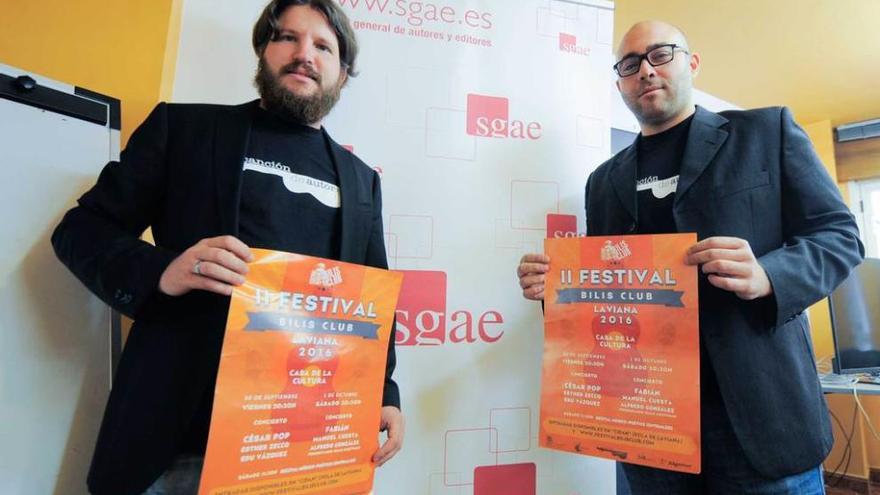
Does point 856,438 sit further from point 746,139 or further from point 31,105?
point 31,105

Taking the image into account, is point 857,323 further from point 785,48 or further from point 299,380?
point 299,380

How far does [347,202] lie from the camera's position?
3.21 ft

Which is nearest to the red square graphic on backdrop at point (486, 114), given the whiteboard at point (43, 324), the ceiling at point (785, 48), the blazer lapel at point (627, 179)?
the blazer lapel at point (627, 179)

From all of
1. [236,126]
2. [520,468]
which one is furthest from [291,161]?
[520,468]

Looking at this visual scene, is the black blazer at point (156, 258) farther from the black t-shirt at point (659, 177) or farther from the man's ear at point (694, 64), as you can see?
the man's ear at point (694, 64)

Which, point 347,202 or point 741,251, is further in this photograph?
point 347,202

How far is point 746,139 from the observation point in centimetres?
106

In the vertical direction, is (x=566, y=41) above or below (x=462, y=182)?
above

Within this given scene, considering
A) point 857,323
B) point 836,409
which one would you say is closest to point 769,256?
point 857,323

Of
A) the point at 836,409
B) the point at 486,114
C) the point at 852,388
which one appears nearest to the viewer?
the point at 486,114

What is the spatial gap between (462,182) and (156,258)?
97 cm

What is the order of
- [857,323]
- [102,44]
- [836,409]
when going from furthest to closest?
[836,409]
[857,323]
[102,44]

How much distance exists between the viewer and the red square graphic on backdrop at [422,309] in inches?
55.2

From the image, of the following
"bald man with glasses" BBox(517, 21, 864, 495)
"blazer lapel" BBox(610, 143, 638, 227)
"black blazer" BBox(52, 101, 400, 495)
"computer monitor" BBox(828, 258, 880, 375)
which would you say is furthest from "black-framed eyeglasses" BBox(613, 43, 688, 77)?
"computer monitor" BBox(828, 258, 880, 375)
